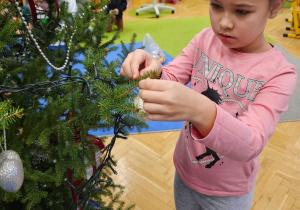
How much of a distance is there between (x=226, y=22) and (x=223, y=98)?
0.76ft

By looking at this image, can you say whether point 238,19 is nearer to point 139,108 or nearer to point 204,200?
point 139,108

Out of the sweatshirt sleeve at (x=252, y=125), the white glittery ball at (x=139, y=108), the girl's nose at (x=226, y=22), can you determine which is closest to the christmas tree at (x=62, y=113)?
the white glittery ball at (x=139, y=108)

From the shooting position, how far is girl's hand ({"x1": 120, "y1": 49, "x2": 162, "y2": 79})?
0.63m

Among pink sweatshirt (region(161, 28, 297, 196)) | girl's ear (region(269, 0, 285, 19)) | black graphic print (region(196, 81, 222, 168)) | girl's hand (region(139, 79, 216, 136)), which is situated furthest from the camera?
black graphic print (region(196, 81, 222, 168))

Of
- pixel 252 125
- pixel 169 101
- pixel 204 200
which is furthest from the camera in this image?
pixel 204 200

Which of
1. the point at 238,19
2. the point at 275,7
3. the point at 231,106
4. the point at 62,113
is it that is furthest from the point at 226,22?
the point at 62,113

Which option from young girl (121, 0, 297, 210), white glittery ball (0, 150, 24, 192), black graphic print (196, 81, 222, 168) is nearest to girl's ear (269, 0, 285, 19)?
young girl (121, 0, 297, 210)

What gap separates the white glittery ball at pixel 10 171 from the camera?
20.9 inches

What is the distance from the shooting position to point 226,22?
26.3 inches

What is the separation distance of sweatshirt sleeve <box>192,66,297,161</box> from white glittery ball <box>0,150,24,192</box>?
0.37 meters

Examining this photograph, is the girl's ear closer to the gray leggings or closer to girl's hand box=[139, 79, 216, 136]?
girl's hand box=[139, 79, 216, 136]

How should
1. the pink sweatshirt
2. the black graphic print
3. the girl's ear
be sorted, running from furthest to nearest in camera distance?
the black graphic print
the girl's ear
the pink sweatshirt

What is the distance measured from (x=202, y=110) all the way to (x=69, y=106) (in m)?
0.36

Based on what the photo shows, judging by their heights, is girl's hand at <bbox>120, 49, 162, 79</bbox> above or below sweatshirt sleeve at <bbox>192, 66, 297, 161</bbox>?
above
